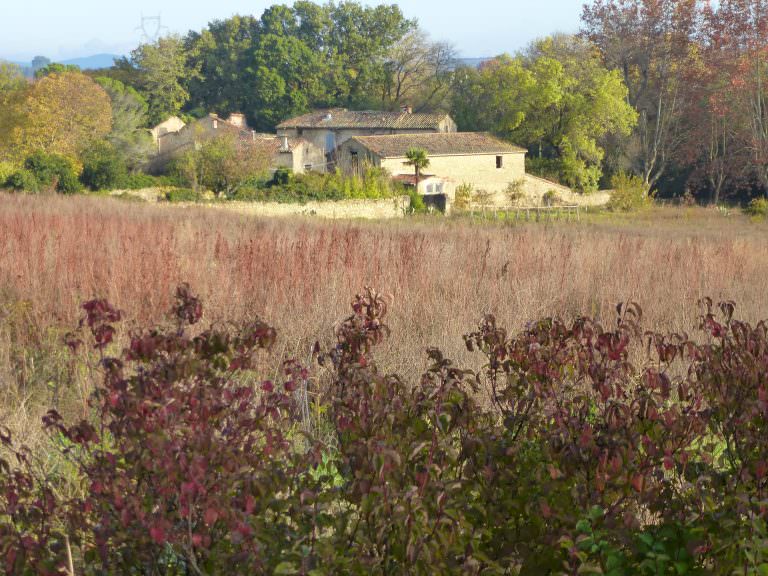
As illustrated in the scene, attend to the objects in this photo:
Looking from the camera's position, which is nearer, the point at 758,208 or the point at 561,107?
the point at 758,208

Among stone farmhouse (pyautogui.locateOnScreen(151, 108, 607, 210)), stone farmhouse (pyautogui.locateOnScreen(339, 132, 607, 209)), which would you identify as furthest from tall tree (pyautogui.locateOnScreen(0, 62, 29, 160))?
stone farmhouse (pyautogui.locateOnScreen(339, 132, 607, 209))

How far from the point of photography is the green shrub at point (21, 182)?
37.0 m

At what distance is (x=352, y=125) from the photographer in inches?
2402

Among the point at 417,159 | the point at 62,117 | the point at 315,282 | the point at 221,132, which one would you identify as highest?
the point at 62,117

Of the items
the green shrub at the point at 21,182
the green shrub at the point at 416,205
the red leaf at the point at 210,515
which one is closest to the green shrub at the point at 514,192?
the green shrub at the point at 416,205

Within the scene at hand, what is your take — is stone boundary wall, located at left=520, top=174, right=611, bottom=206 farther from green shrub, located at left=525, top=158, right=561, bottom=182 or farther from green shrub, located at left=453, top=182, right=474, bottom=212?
green shrub, located at left=453, top=182, right=474, bottom=212

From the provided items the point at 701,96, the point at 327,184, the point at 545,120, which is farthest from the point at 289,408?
the point at 545,120

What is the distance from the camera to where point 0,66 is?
60.0 m

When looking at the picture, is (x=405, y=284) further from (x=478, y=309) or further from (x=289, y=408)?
(x=289, y=408)

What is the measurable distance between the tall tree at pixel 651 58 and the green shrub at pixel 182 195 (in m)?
26.1

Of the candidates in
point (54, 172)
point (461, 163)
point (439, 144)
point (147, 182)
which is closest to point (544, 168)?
point (461, 163)

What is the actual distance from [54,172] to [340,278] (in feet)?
113

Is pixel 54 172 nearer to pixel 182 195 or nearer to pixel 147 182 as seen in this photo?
pixel 182 195

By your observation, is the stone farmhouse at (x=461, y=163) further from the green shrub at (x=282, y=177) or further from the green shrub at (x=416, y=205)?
the green shrub at (x=282, y=177)
